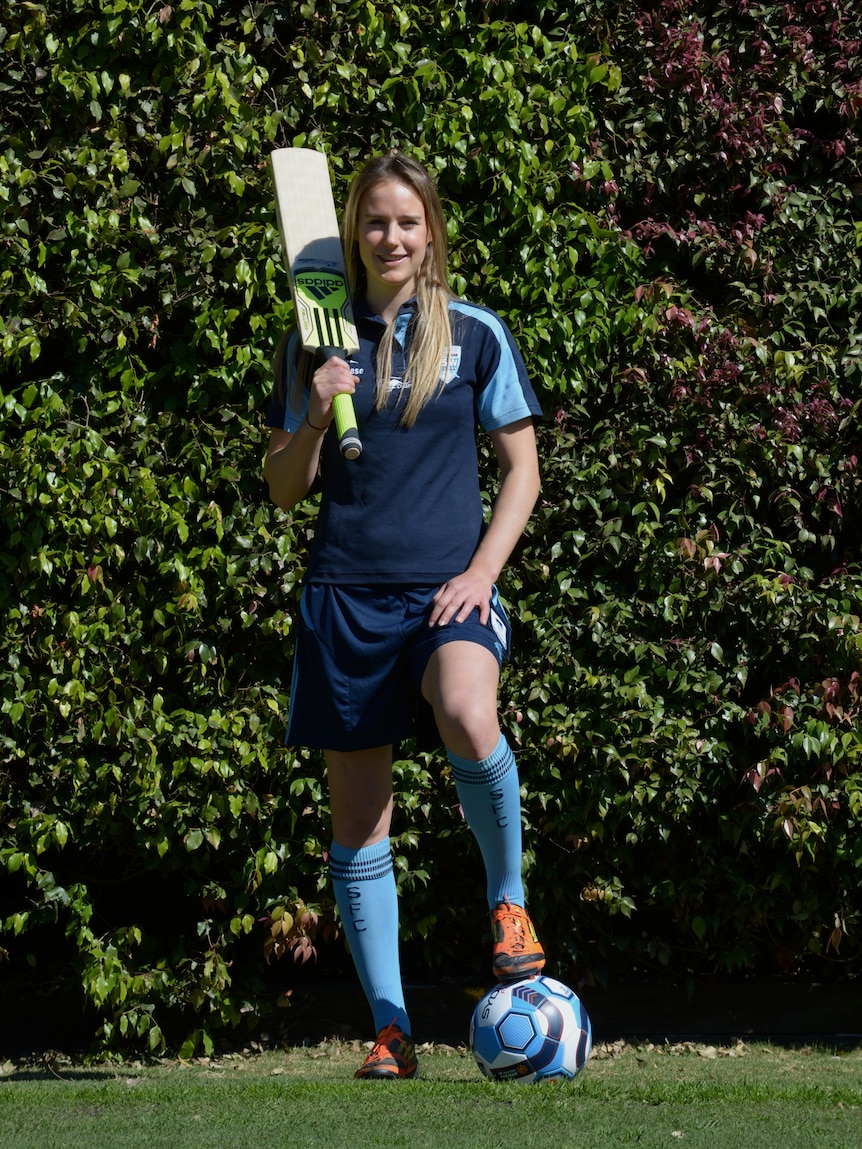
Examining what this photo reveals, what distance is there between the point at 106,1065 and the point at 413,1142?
7.07ft

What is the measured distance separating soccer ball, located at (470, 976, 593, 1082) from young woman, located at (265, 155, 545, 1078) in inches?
3.9

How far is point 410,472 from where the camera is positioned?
126 inches

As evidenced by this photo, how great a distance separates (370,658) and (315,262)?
1039 millimetres

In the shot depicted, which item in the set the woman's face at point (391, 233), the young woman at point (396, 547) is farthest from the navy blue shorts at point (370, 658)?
the woman's face at point (391, 233)

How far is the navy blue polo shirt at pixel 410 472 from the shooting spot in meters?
3.18

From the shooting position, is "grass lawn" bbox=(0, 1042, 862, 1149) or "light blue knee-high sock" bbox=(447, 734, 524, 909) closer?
"grass lawn" bbox=(0, 1042, 862, 1149)

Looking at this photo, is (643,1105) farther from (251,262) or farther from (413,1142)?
(251,262)

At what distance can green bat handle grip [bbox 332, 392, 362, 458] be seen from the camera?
2928 mm

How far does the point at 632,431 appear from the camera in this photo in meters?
4.34

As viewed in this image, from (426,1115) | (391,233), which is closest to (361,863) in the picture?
(426,1115)

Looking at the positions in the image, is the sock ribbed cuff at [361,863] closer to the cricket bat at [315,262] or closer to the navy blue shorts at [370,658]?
the navy blue shorts at [370,658]

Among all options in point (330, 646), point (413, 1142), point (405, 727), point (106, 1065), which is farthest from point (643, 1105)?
point (106, 1065)

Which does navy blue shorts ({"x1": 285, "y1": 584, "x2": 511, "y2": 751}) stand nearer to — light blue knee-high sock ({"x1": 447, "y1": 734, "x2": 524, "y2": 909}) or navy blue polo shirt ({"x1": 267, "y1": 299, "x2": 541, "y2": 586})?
navy blue polo shirt ({"x1": 267, "y1": 299, "x2": 541, "y2": 586})

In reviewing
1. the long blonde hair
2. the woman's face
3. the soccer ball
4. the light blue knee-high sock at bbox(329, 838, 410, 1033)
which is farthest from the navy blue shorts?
the woman's face
